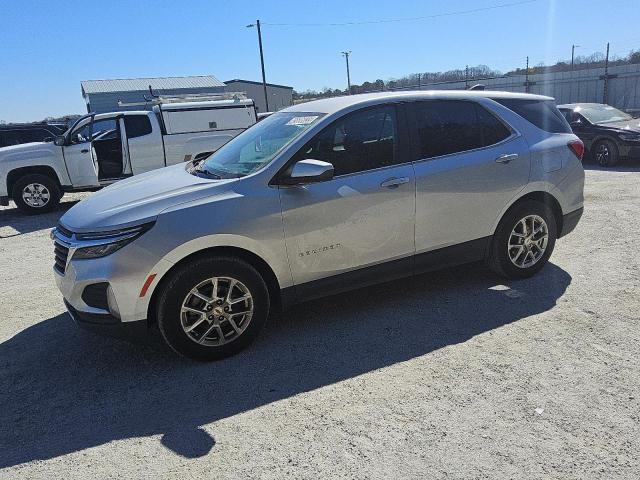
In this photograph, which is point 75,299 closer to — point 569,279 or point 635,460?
point 635,460

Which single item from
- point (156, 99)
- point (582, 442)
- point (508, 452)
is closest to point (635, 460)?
point (582, 442)

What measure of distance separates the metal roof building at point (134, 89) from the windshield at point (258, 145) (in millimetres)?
40935

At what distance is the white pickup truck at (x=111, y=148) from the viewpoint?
33.9 feet

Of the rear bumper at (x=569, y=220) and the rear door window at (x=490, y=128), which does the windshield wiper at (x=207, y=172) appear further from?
the rear bumper at (x=569, y=220)

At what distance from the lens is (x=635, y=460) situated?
8.10ft

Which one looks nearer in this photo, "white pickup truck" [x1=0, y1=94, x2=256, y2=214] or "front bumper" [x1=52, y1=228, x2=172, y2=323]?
"front bumper" [x1=52, y1=228, x2=172, y2=323]

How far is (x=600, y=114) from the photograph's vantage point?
13.3m

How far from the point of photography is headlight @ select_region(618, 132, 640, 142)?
11938 mm

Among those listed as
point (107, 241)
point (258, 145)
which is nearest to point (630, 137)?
point (258, 145)

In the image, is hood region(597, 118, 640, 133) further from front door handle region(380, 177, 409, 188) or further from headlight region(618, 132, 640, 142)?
front door handle region(380, 177, 409, 188)

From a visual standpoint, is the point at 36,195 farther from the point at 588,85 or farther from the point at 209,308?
the point at 588,85

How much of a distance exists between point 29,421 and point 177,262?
130 cm

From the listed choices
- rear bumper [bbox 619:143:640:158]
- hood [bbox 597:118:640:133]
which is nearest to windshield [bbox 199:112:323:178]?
rear bumper [bbox 619:143:640:158]

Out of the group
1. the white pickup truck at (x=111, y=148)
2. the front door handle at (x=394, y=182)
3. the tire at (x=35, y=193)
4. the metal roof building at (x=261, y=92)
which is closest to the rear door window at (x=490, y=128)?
the front door handle at (x=394, y=182)
